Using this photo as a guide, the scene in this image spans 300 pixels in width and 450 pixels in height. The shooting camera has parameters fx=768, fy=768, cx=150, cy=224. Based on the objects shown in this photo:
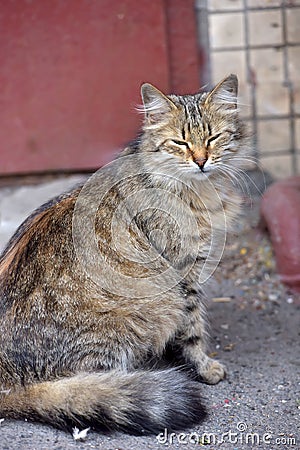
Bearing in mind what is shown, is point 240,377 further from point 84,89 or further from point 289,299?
point 84,89

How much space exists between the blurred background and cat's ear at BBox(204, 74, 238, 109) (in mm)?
1987

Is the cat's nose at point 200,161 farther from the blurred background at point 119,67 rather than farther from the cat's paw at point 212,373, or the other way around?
the blurred background at point 119,67

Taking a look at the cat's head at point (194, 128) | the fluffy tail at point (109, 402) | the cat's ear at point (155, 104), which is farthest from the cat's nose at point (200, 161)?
the fluffy tail at point (109, 402)

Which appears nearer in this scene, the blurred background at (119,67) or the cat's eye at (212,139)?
the cat's eye at (212,139)

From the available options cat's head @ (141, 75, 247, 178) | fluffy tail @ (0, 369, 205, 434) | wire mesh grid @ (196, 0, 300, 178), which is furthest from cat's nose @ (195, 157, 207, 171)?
wire mesh grid @ (196, 0, 300, 178)

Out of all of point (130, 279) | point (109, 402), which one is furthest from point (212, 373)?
point (109, 402)

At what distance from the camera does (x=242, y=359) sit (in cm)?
387

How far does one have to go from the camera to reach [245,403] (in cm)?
342

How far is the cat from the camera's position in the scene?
10.0ft

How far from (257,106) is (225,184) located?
6.56ft

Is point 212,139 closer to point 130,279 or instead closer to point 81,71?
point 130,279

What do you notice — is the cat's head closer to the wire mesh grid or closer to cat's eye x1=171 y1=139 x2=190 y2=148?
cat's eye x1=171 y1=139 x2=190 y2=148

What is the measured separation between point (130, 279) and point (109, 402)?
22.6 inches

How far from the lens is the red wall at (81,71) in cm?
535
